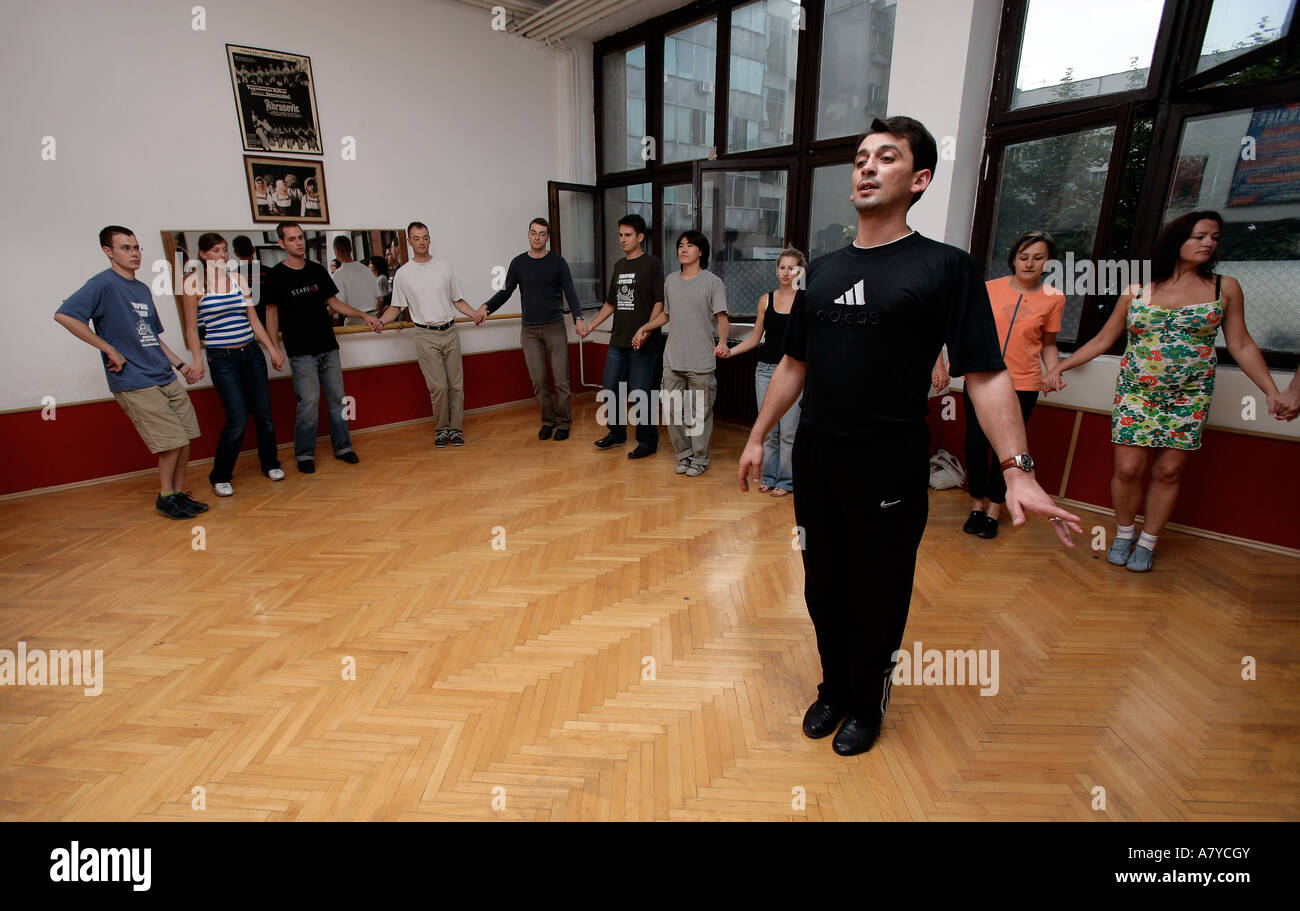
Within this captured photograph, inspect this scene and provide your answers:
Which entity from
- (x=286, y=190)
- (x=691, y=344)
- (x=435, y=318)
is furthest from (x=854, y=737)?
(x=286, y=190)

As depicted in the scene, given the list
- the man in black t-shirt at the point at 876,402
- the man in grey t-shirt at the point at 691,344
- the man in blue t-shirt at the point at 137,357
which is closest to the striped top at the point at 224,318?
the man in blue t-shirt at the point at 137,357

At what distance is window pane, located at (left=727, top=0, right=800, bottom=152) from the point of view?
557 centimetres

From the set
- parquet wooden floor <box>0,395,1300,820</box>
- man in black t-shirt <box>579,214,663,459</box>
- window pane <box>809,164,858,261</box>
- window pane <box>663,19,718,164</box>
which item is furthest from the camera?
window pane <box>663,19,718,164</box>

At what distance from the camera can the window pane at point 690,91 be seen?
20.4 feet

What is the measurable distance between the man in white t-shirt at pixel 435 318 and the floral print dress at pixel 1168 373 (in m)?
4.96

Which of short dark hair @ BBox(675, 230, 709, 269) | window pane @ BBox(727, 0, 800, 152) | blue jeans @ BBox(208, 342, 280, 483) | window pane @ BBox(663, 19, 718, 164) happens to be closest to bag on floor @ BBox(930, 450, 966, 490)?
short dark hair @ BBox(675, 230, 709, 269)

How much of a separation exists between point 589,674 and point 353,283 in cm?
486

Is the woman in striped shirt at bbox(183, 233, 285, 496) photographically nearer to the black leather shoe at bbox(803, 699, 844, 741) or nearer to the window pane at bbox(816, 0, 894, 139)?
the black leather shoe at bbox(803, 699, 844, 741)

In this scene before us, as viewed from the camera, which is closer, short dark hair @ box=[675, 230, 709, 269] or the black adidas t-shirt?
the black adidas t-shirt

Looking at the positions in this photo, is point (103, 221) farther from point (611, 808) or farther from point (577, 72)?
point (611, 808)

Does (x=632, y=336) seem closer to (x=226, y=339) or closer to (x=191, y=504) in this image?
(x=226, y=339)

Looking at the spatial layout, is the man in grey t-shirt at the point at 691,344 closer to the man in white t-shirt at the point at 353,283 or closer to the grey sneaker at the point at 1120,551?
the grey sneaker at the point at 1120,551

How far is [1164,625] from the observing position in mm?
2906

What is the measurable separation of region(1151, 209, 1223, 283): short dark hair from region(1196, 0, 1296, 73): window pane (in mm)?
1155
